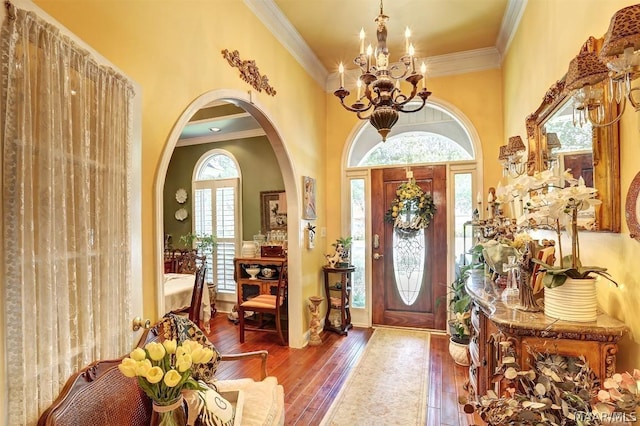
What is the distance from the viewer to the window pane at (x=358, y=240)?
4426mm

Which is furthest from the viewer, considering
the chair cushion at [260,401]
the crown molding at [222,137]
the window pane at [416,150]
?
the crown molding at [222,137]

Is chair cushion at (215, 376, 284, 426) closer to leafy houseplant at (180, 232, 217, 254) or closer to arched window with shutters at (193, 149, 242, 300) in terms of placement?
arched window with shutters at (193, 149, 242, 300)

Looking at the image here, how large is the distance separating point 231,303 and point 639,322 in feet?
15.8

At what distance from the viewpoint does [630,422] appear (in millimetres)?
827

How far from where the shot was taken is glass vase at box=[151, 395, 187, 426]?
118 cm

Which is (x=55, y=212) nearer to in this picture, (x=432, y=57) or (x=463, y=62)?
(x=432, y=57)

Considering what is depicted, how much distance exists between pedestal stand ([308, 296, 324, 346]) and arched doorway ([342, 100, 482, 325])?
820mm

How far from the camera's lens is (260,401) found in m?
1.79

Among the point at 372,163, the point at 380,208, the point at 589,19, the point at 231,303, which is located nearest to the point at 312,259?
the point at 380,208

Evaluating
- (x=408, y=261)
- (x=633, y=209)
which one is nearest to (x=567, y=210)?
(x=633, y=209)

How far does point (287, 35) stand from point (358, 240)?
2.62m

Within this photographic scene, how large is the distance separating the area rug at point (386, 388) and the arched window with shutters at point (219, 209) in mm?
2647

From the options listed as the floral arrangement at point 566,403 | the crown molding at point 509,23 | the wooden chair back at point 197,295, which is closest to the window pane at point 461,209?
the crown molding at point 509,23

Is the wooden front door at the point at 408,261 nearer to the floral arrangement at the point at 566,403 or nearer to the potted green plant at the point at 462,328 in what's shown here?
the potted green plant at the point at 462,328
